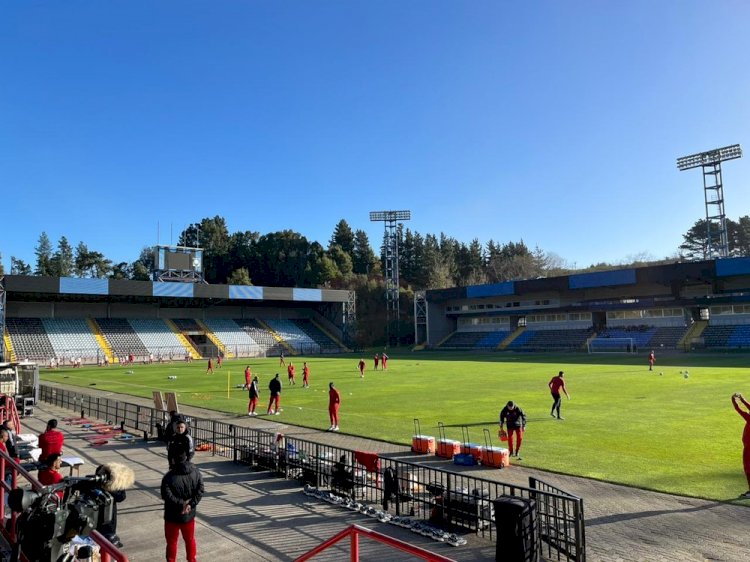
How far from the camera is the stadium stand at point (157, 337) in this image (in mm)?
65188

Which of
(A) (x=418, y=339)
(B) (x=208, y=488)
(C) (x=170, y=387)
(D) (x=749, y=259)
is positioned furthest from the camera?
(A) (x=418, y=339)

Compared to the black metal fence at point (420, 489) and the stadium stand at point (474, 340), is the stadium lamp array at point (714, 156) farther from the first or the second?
the black metal fence at point (420, 489)

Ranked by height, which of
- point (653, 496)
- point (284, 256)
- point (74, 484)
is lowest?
point (653, 496)

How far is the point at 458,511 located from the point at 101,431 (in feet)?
47.7

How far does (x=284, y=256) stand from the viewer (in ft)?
360

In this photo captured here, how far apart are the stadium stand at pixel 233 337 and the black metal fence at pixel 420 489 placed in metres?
56.3

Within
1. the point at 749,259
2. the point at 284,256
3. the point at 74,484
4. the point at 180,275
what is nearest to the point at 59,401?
the point at 74,484

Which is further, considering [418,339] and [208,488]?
[418,339]

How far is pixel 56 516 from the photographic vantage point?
3787 mm

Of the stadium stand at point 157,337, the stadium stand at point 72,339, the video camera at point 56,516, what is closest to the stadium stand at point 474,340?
the stadium stand at point 157,337

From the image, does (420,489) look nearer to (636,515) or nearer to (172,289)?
(636,515)

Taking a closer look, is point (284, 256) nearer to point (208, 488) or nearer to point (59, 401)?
point (59, 401)

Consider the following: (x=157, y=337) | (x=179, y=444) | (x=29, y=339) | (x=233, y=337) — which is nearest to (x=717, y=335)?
(x=233, y=337)

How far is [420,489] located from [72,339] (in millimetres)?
62800
